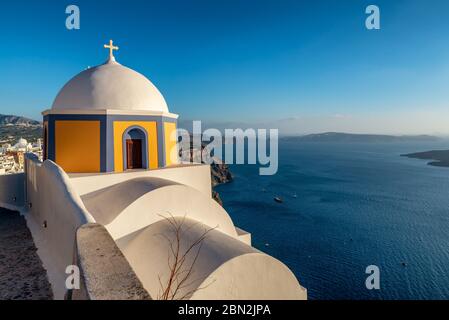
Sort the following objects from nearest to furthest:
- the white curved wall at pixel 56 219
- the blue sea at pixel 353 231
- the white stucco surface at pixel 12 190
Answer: the white curved wall at pixel 56 219 → the white stucco surface at pixel 12 190 → the blue sea at pixel 353 231

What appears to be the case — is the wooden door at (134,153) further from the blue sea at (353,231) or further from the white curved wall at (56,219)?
the blue sea at (353,231)

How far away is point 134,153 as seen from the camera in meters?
Answer: 7.87

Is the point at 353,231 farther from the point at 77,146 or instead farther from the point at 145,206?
the point at 77,146

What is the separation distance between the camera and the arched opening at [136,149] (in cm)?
775

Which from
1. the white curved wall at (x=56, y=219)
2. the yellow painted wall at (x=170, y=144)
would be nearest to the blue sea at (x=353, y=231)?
the yellow painted wall at (x=170, y=144)

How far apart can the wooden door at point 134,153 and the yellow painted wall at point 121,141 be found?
0.23 m

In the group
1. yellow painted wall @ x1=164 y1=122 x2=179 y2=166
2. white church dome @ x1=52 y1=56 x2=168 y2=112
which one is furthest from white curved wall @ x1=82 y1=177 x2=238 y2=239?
white church dome @ x1=52 y1=56 x2=168 y2=112

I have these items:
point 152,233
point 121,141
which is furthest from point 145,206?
point 121,141

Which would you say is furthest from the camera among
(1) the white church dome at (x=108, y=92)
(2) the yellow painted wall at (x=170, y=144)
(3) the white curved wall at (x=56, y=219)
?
(2) the yellow painted wall at (x=170, y=144)

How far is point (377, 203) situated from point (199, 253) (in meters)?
39.0

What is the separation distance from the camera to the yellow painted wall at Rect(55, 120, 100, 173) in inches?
288

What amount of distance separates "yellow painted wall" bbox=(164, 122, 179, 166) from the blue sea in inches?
505

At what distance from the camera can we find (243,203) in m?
38.7
